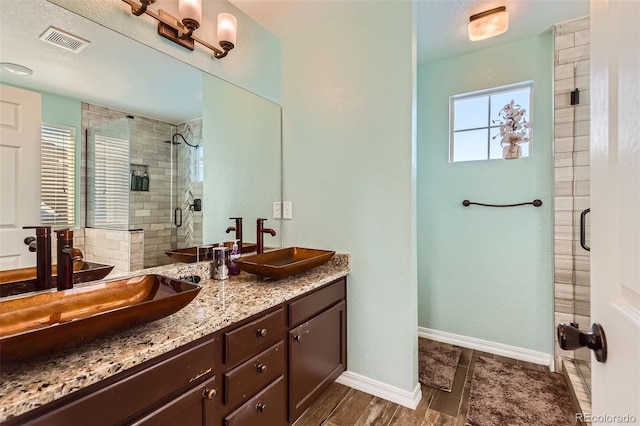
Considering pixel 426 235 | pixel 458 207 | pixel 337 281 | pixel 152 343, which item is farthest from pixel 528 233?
pixel 152 343

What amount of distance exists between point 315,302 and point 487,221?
1.71 metres

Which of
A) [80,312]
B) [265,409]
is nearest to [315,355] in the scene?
[265,409]

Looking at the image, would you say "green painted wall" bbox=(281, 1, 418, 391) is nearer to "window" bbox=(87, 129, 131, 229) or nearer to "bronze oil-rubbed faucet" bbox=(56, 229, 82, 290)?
"window" bbox=(87, 129, 131, 229)

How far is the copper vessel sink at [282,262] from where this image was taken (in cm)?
156

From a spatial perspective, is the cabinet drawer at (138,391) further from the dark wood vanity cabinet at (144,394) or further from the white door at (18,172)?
the white door at (18,172)

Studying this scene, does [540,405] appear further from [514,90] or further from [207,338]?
[514,90]

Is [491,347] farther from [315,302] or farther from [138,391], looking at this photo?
[138,391]

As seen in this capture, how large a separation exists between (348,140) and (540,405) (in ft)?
6.62

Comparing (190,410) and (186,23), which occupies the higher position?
(186,23)

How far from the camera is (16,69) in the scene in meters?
1.05

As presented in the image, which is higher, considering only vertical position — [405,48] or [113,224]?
[405,48]

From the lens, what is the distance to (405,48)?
71.7 inches

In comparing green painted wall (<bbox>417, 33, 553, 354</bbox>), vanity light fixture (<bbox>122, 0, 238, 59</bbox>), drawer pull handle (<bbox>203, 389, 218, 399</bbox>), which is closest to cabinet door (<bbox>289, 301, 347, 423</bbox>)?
drawer pull handle (<bbox>203, 389, 218, 399</bbox>)

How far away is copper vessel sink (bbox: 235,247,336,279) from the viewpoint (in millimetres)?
1557
